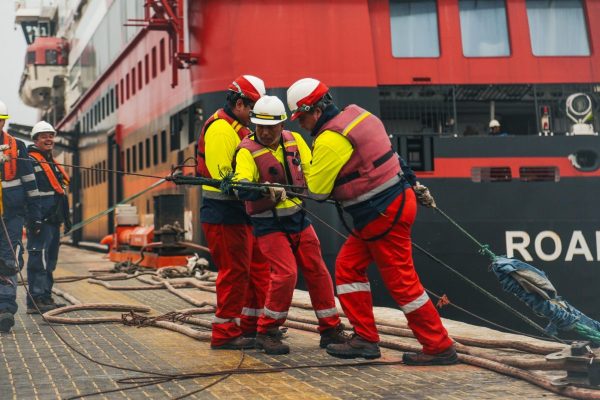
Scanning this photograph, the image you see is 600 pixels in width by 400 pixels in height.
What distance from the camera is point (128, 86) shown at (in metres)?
21.8

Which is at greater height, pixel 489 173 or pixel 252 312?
pixel 489 173

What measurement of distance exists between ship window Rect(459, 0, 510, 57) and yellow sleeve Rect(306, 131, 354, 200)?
6840 mm

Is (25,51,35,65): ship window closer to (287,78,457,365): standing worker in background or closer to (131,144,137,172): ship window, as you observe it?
(131,144,137,172): ship window

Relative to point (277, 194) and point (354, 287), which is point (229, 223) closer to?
point (277, 194)

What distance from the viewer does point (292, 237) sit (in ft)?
17.6

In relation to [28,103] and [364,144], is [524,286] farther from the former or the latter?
[28,103]

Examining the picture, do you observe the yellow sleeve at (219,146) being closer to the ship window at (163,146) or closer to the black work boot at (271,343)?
the black work boot at (271,343)

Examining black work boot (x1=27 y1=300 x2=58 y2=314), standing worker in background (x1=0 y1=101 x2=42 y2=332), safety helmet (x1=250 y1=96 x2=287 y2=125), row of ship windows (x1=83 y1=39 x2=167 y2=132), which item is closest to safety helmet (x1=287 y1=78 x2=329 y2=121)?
safety helmet (x1=250 y1=96 x2=287 y2=125)

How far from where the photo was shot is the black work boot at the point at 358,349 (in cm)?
493

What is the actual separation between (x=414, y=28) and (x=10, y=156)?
649cm

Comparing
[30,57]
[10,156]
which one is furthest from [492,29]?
[30,57]

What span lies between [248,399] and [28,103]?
45.8 metres

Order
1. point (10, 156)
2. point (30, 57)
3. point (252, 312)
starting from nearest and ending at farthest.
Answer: point (252, 312) → point (10, 156) → point (30, 57)

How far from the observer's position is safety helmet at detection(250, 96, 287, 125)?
515 centimetres
